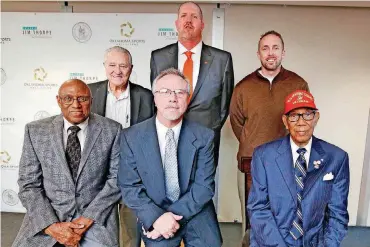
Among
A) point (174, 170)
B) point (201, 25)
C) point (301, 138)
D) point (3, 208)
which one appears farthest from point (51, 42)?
point (301, 138)

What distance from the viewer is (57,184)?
217 cm

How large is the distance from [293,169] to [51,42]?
2.76m

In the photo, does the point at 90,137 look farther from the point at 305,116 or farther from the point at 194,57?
the point at 305,116

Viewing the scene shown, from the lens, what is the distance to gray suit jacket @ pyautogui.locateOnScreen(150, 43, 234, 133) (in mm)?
2867

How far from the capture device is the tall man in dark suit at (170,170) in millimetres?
2051

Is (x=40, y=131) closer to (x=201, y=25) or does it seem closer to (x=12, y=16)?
(x=201, y=25)

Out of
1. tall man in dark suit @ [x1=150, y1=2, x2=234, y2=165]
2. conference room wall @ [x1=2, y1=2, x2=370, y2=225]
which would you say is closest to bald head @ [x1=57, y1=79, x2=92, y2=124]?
tall man in dark suit @ [x1=150, y1=2, x2=234, y2=165]

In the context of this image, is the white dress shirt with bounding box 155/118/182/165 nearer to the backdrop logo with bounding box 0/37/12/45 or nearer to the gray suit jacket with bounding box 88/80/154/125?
the gray suit jacket with bounding box 88/80/154/125

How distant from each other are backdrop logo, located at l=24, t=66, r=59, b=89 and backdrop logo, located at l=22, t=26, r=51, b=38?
34cm

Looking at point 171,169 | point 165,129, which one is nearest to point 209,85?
point 165,129

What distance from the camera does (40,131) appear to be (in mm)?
2172

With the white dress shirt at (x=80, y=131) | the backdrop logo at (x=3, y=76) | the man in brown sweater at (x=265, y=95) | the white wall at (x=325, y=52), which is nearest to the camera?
the white dress shirt at (x=80, y=131)

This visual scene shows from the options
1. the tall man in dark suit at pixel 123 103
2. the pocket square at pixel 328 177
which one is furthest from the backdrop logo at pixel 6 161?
the pocket square at pixel 328 177

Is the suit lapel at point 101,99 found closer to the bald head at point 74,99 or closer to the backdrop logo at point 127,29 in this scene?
the bald head at point 74,99
